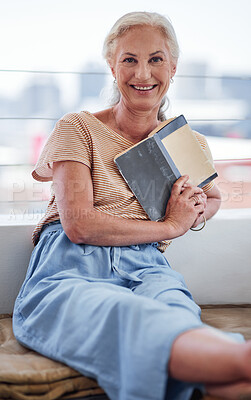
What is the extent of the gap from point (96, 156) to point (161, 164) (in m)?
0.22

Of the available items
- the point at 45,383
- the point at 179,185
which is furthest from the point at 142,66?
the point at 45,383

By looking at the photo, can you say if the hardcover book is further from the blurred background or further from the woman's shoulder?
the blurred background

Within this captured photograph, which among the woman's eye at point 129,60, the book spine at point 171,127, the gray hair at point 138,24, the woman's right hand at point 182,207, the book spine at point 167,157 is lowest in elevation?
the woman's right hand at point 182,207

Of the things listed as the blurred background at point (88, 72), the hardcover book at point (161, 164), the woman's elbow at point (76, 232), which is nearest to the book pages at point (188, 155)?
the hardcover book at point (161, 164)

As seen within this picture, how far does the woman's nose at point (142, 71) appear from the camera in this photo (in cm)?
144

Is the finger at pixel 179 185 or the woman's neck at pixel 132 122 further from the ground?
the woman's neck at pixel 132 122

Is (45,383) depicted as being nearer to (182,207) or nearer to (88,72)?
(182,207)

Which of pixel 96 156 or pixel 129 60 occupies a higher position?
pixel 129 60

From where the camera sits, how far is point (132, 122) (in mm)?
1532

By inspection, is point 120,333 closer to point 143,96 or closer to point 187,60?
point 143,96

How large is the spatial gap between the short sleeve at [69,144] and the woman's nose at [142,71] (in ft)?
0.76

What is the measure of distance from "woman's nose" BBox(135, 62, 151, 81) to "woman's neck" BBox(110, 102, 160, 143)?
4.7 inches

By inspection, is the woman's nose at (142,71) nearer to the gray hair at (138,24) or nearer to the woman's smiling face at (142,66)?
the woman's smiling face at (142,66)

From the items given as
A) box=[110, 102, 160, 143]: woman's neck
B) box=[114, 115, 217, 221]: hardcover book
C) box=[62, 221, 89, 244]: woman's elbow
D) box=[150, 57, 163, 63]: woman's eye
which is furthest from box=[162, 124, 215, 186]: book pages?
box=[62, 221, 89, 244]: woman's elbow
